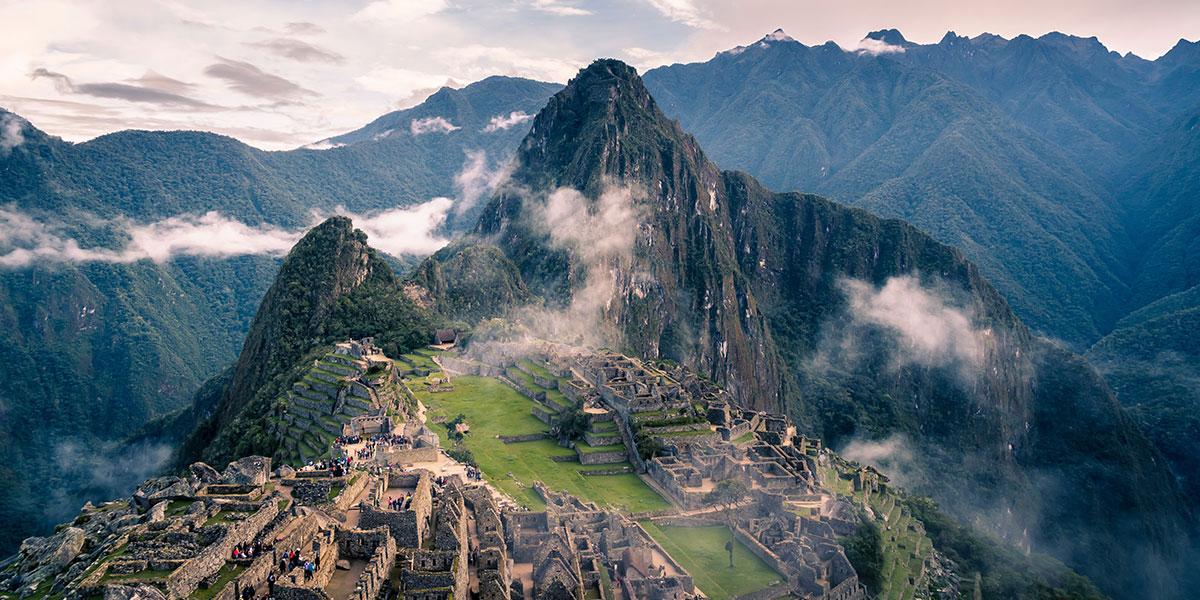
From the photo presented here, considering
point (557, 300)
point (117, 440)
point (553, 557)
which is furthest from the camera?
point (557, 300)

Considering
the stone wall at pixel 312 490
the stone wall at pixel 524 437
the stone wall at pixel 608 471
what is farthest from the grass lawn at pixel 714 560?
the stone wall at pixel 312 490

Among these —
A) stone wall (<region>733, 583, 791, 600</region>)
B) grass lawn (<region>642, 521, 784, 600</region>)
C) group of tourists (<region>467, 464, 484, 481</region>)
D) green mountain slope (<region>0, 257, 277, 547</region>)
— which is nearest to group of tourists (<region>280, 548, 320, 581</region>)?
group of tourists (<region>467, 464, 484, 481</region>)

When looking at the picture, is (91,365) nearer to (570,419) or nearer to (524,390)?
(524,390)

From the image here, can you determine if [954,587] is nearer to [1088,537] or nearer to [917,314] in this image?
[1088,537]

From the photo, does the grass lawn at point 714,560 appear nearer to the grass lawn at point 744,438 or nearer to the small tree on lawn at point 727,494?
the small tree on lawn at point 727,494

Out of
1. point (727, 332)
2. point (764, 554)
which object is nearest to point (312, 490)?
point (764, 554)

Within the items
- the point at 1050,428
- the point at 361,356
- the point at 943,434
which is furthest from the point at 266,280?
the point at 1050,428
